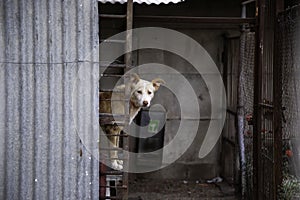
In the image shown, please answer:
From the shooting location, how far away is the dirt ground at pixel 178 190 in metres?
7.95

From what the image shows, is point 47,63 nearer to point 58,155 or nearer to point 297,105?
point 58,155

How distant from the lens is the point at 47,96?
4.29 meters

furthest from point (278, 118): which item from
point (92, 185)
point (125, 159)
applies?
point (92, 185)

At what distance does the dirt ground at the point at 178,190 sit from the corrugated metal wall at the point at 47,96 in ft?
12.4

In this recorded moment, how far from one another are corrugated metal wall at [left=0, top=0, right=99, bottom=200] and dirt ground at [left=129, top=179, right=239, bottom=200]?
378 centimetres

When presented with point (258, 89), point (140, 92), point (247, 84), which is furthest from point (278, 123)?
point (247, 84)

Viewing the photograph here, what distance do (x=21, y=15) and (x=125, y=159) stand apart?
1701 millimetres

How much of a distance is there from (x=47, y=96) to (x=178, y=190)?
473 cm

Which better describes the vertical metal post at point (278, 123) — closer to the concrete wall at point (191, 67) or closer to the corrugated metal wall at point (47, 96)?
the corrugated metal wall at point (47, 96)

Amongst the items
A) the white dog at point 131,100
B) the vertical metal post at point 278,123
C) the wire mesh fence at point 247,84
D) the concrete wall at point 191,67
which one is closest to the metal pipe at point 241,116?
the wire mesh fence at point 247,84

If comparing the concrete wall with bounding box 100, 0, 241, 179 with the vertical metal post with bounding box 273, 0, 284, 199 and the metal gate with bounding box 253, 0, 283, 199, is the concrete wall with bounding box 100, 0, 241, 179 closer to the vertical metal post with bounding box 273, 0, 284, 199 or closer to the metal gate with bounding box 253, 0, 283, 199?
the metal gate with bounding box 253, 0, 283, 199

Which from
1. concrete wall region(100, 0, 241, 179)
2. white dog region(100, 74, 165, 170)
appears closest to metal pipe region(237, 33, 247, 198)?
white dog region(100, 74, 165, 170)

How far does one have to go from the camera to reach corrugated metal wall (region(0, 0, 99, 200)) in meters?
4.25

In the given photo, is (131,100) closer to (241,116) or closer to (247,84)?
(241,116)
